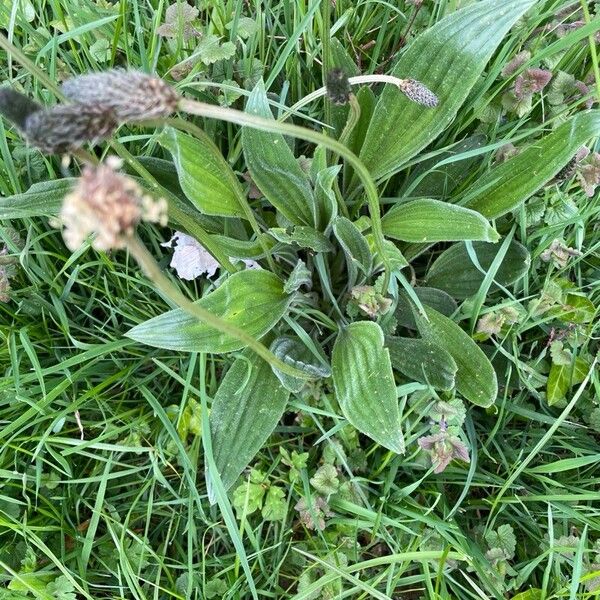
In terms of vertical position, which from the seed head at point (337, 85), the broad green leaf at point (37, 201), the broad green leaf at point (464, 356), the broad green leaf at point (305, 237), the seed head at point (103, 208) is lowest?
the broad green leaf at point (464, 356)

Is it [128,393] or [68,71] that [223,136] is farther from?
[128,393]

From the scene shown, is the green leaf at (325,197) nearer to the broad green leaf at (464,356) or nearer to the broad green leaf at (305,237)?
the broad green leaf at (305,237)

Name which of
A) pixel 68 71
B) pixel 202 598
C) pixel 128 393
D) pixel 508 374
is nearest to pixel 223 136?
pixel 68 71

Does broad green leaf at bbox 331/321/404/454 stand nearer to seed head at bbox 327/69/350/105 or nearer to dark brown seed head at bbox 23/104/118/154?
seed head at bbox 327/69/350/105

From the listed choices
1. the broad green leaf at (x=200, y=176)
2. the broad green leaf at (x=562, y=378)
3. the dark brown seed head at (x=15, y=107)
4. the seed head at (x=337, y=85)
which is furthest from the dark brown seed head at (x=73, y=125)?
the broad green leaf at (x=562, y=378)

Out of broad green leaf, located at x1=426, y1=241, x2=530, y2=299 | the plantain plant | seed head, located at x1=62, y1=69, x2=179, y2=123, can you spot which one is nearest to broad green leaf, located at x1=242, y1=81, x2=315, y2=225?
the plantain plant

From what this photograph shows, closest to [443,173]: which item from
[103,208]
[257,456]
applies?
[257,456]
